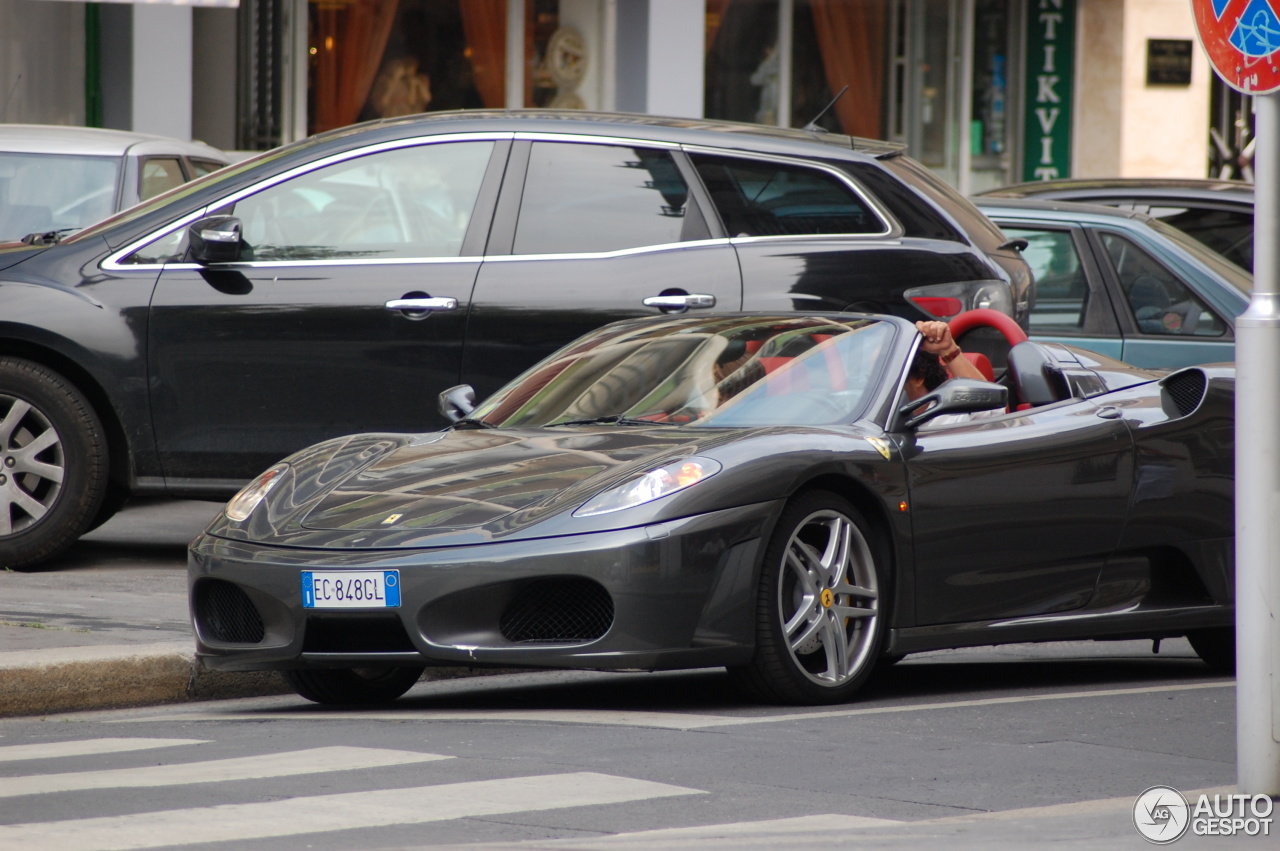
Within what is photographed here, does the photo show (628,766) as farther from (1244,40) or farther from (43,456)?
(43,456)

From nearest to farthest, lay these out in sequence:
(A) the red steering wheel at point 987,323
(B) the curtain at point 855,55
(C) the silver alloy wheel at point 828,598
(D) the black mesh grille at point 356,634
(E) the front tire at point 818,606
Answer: (D) the black mesh grille at point 356,634 < (E) the front tire at point 818,606 < (C) the silver alloy wheel at point 828,598 < (A) the red steering wheel at point 987,323 < (B) the curtain at point 855,55

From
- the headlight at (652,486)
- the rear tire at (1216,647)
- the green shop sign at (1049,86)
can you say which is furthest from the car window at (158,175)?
the green shop sign at (1049,86)

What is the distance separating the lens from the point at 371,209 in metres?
8.78

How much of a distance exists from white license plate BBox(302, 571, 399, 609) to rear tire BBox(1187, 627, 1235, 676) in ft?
10.2

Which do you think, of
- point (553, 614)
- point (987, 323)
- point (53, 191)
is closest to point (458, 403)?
point (553, 614)

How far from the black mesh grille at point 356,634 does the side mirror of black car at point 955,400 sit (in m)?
1.78

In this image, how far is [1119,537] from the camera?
696cm

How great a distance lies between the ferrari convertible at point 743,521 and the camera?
584 centimetres

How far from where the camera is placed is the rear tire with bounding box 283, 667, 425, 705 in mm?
6543

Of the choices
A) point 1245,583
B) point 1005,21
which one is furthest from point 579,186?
point 1005,21

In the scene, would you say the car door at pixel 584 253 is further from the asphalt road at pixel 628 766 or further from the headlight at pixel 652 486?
the headlight at pixel 652 486

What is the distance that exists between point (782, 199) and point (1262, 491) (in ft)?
15.2

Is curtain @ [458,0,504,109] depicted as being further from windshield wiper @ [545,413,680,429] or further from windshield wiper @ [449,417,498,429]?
windshield wiper @ [545,413,680,429]

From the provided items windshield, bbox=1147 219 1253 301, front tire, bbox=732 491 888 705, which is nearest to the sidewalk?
front tire, bbox=732 491 888 705
